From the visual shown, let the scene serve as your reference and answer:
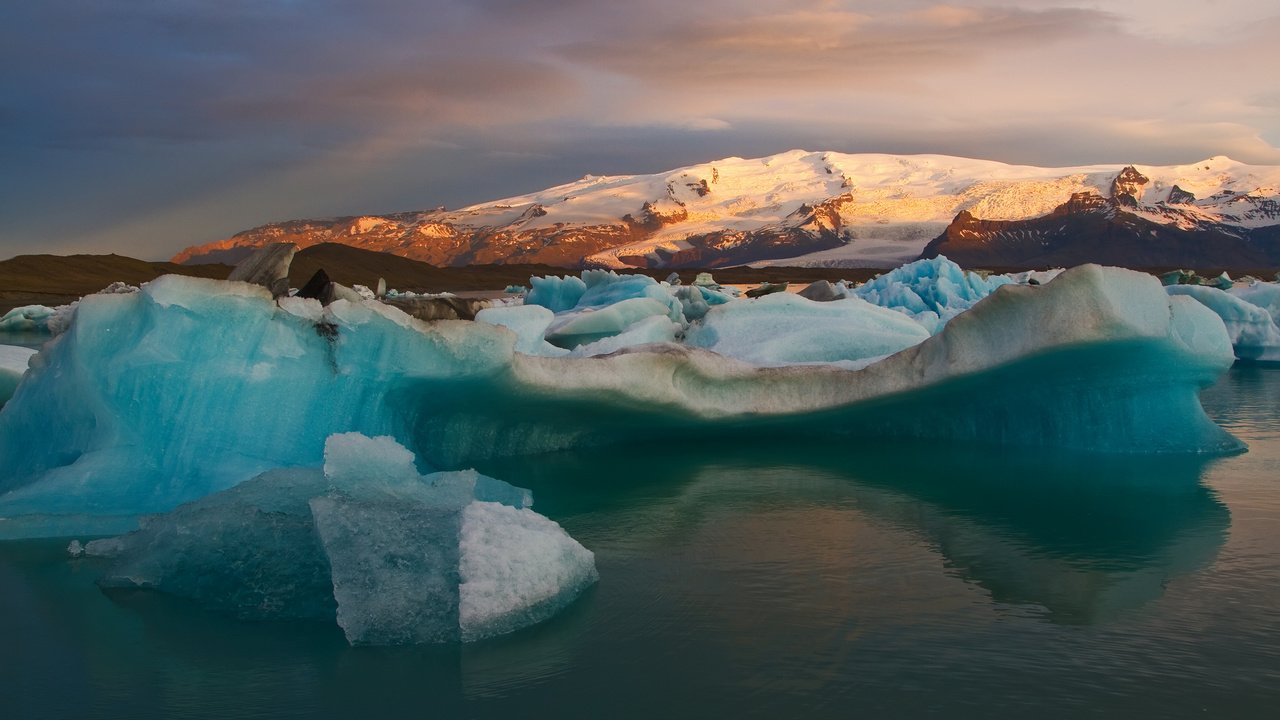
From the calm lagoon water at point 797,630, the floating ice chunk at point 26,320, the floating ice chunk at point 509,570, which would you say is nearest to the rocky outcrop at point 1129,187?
the floating ice chunk at point 26,320

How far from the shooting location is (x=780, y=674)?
3.40 metres

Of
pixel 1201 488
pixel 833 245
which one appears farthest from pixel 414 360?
pixel 833 245

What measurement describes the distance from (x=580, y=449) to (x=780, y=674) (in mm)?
4440

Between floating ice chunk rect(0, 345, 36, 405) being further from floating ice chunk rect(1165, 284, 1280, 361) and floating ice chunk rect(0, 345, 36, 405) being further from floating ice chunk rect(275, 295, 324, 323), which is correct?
floating ice chunk rect(1165, 284, 1280, 361)

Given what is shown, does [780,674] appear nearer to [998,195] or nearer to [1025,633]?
[1025,633]

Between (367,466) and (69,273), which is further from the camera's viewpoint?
(69,273)

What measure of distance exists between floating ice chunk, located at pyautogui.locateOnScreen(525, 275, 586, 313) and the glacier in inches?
493

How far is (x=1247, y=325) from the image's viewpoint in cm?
1457

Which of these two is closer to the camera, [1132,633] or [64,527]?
[1132,633]

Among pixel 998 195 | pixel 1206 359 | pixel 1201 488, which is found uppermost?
pixel 998 195

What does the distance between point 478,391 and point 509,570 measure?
9.12 feet

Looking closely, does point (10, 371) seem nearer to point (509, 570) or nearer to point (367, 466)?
point (367, 466)

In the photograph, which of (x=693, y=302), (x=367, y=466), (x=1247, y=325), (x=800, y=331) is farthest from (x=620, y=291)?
(x=367, y=466)

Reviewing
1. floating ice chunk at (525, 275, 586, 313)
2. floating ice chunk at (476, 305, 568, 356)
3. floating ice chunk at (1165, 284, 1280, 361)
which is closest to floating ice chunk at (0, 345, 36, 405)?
floating ice chunk at (476, 305, 568, 356)
